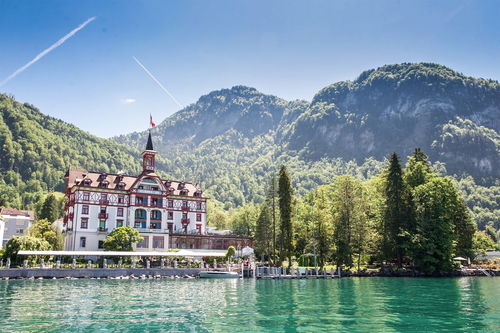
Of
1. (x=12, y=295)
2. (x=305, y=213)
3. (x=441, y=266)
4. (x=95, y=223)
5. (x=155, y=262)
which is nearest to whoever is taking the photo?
(x=12, y=295)

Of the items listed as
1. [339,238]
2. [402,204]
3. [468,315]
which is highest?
[402,204]

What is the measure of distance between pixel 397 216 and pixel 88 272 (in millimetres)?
42230

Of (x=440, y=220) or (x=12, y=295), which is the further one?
(x=440, y=220)

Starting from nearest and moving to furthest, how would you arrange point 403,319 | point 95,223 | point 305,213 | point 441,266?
point 403,319 → point 441,266 → point 95,223 → point 305,213

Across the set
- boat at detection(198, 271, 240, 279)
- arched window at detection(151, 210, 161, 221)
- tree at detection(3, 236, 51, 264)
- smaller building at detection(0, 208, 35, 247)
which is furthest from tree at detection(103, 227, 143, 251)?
smaller building at detection(0, 208, 35, 247)

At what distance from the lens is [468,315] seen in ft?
76.7

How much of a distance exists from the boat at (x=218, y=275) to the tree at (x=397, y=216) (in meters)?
21.6

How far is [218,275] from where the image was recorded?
59.7 metres

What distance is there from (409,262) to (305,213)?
24820 millimetres

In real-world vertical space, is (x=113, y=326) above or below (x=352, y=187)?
below

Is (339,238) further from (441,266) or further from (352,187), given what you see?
(441,266)

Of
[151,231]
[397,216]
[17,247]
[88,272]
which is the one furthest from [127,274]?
[397,216]

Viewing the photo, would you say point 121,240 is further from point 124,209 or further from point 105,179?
point 105,179

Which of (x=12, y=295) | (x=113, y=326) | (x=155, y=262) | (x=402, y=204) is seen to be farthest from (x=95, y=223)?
(x=113, y=326)
